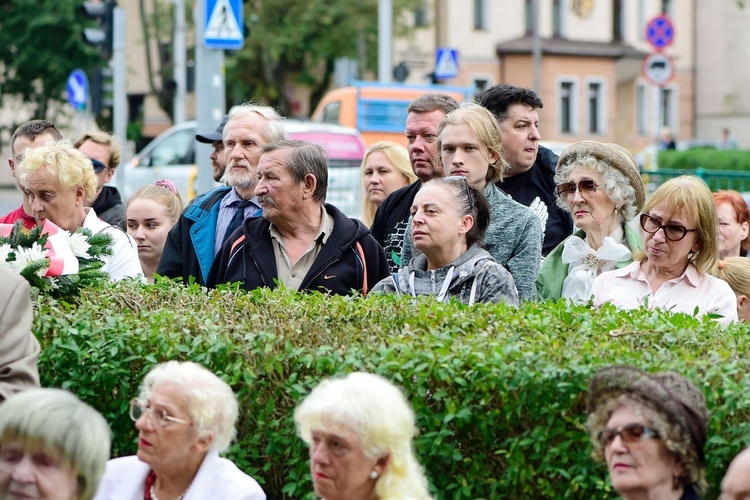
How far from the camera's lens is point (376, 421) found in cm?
438

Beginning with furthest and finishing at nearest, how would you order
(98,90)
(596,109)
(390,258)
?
1. (596,109)
2. (98,90)
3. (390,258)

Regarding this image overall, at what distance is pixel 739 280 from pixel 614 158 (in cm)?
102

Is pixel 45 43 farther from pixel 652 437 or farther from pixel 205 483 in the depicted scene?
pixel 652 437

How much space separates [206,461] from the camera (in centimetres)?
489

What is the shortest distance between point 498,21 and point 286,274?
4813 centimetres

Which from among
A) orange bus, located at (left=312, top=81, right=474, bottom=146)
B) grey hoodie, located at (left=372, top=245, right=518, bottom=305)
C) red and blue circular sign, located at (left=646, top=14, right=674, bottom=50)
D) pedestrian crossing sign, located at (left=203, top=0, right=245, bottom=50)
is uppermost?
red and blue circular sign, located at (left=646, top=14, right=674, bottom=50)

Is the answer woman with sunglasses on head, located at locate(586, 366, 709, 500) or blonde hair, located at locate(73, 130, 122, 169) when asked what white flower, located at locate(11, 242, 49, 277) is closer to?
woman with sunglasses on head, located at locate(586, 366, 709, 500)

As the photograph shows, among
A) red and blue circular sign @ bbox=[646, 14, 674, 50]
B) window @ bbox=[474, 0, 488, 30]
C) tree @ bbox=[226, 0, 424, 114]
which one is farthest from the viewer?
window @ bbox=[474, 0, 488, 30]

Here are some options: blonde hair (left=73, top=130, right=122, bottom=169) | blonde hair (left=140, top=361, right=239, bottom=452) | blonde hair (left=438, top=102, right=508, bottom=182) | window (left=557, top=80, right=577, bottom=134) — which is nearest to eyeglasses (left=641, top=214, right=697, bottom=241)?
blonde hair (left=438, top=102, right=508, bottom=182)

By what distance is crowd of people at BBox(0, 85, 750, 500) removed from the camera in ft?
14.3

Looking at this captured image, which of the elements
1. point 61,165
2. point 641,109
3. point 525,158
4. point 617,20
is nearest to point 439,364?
point 61,165

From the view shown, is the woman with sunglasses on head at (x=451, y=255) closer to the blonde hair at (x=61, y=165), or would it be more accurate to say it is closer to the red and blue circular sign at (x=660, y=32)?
the blonde hair at (x=61, y=165)

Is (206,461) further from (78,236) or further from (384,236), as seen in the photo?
(384,236)

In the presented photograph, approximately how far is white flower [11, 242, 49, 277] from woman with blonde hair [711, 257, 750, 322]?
3652 millimetres
